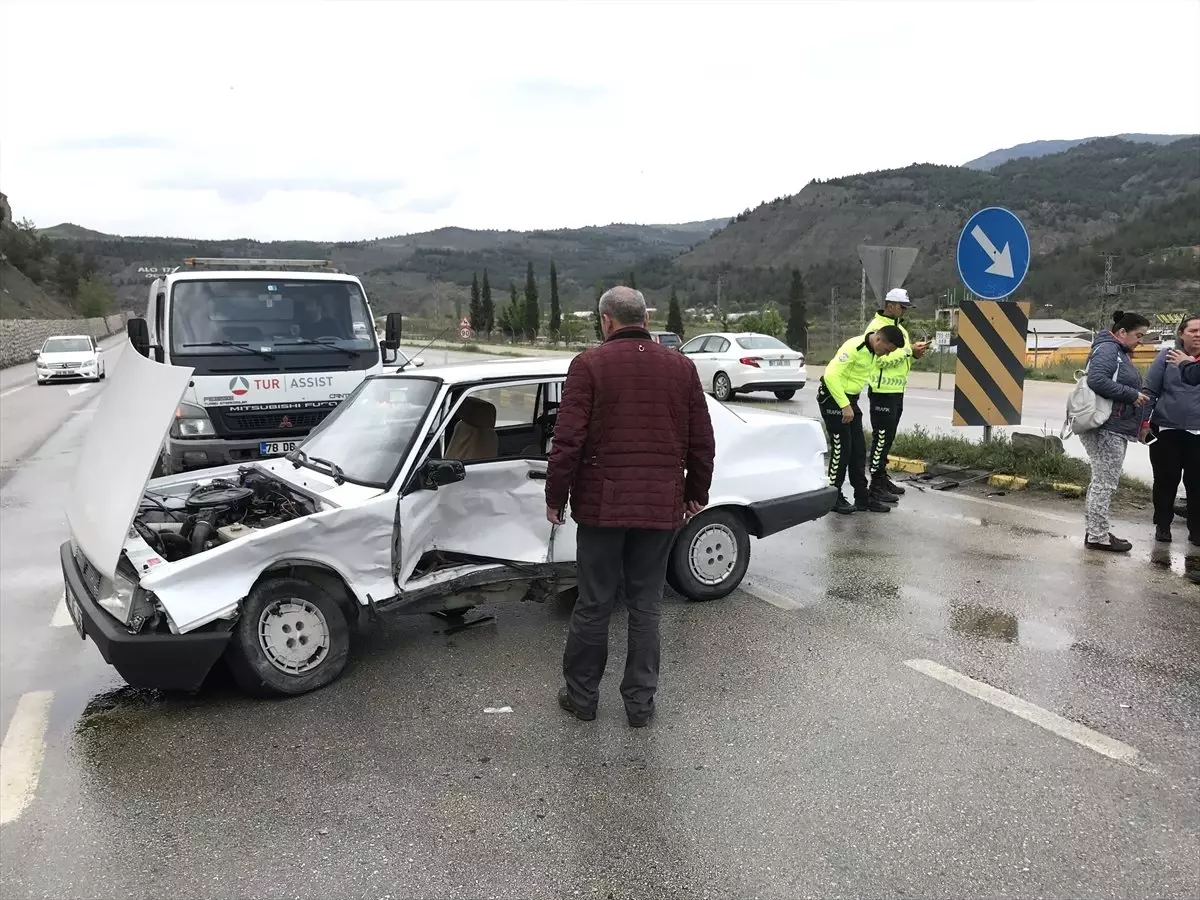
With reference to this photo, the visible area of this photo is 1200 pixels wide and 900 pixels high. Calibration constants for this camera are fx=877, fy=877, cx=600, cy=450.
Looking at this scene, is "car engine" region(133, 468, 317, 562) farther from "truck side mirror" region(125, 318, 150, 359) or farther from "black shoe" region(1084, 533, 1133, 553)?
"black shoe" region(1084, 533, 1133, 553)

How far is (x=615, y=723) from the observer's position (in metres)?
3.92

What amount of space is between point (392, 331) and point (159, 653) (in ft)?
18.4

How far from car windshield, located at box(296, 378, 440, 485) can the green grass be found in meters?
6.22

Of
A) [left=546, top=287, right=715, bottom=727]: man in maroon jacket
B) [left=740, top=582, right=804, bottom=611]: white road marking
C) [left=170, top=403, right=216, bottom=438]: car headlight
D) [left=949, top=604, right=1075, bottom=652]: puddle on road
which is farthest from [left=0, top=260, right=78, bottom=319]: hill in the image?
[left=949, top=604, right=1075, bottom=652]: puddle on road

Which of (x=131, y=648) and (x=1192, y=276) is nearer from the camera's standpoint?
(x=131, y=648)

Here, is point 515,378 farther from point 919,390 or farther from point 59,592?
point 919,390

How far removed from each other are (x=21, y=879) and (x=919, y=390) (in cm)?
2073

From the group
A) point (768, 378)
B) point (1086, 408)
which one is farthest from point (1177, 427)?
point (768, 378)

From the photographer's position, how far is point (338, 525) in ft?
13.6

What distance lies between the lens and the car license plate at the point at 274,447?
26.1 ft

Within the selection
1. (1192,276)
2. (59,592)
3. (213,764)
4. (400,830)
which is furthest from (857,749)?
(1192,276)

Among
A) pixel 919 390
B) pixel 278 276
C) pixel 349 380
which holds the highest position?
pixel 278 276

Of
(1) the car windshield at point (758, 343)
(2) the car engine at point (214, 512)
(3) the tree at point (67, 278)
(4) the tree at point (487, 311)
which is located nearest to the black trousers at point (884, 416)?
(2) the car engine at point (214, 512)

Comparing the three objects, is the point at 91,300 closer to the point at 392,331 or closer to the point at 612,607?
the point at 392,331
